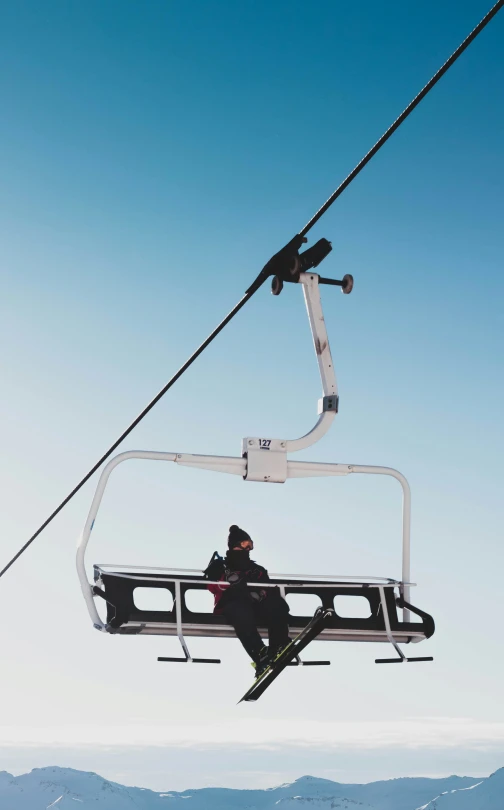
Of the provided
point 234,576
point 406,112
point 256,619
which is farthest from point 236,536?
point 406,112

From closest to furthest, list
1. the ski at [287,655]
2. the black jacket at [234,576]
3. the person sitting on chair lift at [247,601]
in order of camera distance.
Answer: the ski at [287,655] < the person sitting on chair lift at [247,601] < the black jacket at [234,576]

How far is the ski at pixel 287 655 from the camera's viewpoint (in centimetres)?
907

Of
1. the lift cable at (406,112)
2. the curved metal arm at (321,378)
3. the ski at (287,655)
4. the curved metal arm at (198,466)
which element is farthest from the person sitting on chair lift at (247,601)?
the lift cable at (406,112)

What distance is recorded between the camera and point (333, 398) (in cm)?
945

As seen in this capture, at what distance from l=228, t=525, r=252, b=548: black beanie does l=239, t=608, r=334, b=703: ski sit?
1.10m

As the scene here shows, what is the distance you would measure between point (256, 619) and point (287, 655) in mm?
757

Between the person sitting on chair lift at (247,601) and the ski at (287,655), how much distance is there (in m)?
0.12

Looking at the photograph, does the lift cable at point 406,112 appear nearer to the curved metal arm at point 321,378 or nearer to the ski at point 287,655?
the curved metal arm at point 321,378

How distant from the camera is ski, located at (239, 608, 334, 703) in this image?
9.07 m

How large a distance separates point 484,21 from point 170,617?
18.0ft

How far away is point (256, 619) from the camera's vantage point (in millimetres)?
9906

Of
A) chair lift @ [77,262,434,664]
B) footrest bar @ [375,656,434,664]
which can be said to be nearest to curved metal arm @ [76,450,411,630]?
chair lift @ [77,262,434,664]

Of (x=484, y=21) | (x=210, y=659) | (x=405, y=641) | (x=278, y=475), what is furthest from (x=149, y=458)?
(x=484, y=21)

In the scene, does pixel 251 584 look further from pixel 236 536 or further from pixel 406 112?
pixel 406 112
